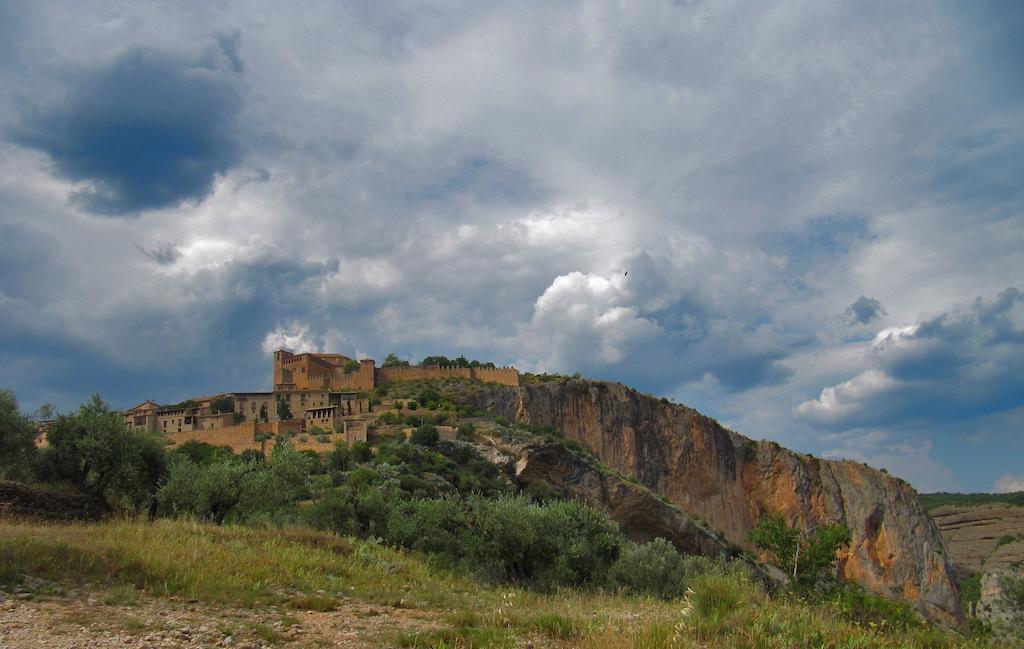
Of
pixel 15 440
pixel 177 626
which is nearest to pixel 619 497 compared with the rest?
pixel 15 440

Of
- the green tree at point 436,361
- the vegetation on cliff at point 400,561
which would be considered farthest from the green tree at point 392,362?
the vegetation on cliff at point 400,561

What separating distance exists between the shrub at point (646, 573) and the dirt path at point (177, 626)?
Result: 34.0 ft

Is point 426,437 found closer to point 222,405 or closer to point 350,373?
point 350,373

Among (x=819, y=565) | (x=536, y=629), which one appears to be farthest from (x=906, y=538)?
(x=536, y=629)

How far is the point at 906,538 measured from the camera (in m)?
70.6

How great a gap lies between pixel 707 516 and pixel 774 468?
1025 cm

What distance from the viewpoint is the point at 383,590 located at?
1201cm

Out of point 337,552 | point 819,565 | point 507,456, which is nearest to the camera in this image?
point 337,552

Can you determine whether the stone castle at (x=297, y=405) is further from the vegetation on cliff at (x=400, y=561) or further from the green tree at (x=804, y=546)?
the green tree at (x=804, y=546)

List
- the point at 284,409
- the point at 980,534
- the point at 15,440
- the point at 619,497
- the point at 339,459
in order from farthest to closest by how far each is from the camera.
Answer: the point at 980,534, the point at 284,409, the point at 619,497, the point at 339,459, the point at 15,440

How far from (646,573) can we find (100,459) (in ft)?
52.0

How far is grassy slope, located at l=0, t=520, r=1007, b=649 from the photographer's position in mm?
8016

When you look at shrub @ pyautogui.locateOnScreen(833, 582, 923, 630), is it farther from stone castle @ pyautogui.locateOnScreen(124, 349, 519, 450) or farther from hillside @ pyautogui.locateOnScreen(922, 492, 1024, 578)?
hillside @ pyautogui.locateOnScreen(922, 492, 1024, 578)

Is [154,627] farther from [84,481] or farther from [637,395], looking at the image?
[637,395]
